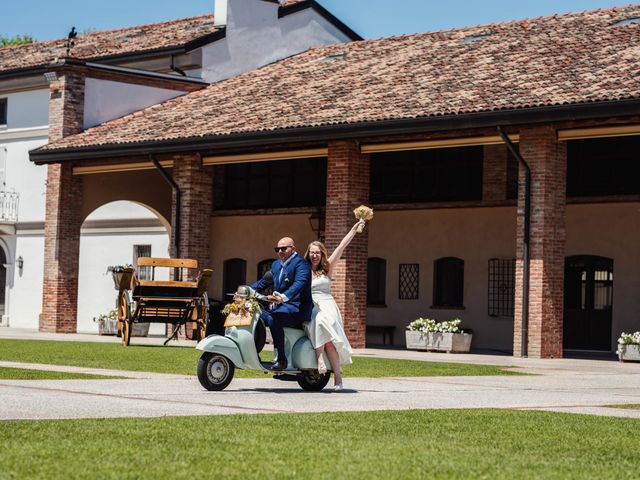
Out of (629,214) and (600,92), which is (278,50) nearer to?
(629,214)

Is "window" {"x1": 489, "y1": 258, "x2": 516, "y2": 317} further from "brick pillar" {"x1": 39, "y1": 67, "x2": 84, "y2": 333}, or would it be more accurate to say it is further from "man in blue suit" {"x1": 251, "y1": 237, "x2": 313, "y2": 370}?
"man in blue suit" {"x1": 251, "y1": 237, "x2": 313, "y2": 370}

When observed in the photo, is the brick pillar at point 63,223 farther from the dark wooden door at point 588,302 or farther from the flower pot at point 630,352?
the flower pot at point 630,352

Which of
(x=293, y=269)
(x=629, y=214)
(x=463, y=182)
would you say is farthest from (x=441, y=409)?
(x=463, y=182)

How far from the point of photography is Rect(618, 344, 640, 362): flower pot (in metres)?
22.5

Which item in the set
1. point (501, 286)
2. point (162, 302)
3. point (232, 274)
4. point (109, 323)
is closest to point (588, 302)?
point (501, 286)

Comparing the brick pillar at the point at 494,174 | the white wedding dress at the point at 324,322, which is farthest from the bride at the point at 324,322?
the brick pillar at the point at 494,174

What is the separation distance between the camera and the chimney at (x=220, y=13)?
3509 centimetres

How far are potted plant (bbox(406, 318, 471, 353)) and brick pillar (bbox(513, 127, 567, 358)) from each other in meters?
2.50

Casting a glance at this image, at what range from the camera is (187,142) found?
27.3m

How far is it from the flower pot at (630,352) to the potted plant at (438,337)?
3.65m

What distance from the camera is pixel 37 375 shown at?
45.8ft

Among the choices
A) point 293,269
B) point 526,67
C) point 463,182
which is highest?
point 526,67

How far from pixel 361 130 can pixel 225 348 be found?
12268mm

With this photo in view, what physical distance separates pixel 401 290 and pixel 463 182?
3.00 meters
